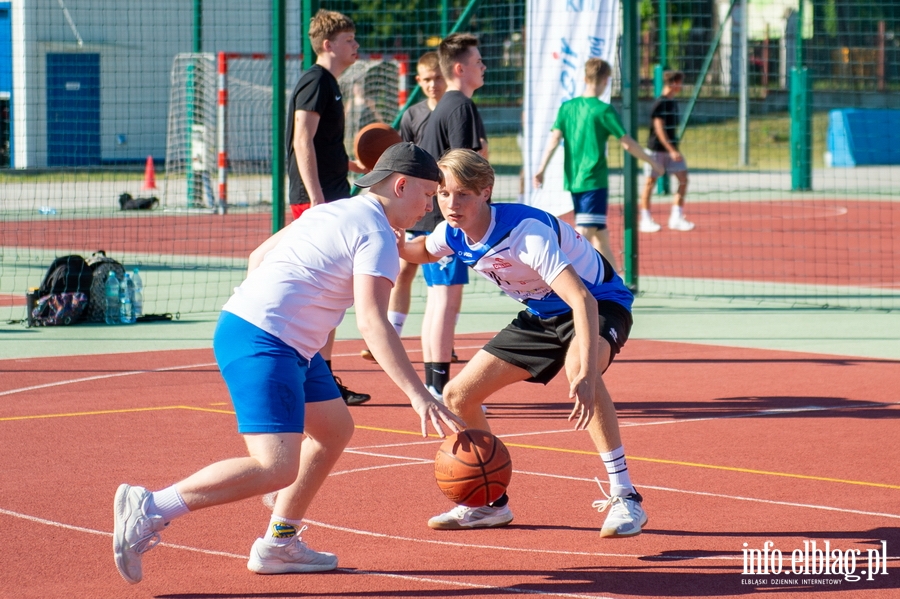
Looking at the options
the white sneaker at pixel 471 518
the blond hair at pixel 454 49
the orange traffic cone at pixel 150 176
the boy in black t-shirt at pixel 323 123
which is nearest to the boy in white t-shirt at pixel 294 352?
the white sneaker at pixel 471 518

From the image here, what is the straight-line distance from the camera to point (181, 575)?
16.5ft

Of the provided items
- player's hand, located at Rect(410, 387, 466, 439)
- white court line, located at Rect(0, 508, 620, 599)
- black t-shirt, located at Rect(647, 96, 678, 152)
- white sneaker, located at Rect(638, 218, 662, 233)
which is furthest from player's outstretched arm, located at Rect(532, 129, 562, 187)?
player's hand, located at Rect(410, 387, 466, 439)

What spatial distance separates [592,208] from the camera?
41.4 feet

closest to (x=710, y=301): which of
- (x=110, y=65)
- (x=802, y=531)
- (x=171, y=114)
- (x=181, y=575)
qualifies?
(x=802, y=531)

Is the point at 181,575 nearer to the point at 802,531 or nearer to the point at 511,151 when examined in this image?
the point at 802,531

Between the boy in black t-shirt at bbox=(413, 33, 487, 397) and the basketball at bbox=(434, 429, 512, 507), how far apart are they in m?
2.97

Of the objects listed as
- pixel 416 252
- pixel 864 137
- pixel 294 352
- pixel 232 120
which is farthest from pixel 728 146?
pixel 294 352

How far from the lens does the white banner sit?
1334 cm

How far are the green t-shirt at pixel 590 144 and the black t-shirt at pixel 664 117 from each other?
316 inches

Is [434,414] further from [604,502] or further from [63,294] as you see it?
[63,294]

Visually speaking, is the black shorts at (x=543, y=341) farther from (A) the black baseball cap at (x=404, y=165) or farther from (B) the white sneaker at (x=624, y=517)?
(A) the black baseball cap at (x=404, y=165)

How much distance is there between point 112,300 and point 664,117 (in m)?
11.1

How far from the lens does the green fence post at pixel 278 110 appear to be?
1263 centimetres

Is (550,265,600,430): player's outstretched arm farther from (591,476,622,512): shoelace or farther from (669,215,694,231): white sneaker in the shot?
(669,215,694,231): white sneaker
